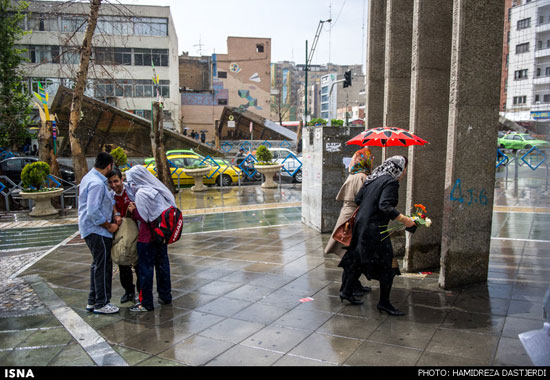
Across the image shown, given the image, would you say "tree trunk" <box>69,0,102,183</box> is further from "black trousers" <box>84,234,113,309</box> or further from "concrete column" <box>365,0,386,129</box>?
"black trousers" <box>84,234,113,309</box>

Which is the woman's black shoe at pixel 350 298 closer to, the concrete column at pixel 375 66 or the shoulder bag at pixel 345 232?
the shoulder bag at pixel 345 232

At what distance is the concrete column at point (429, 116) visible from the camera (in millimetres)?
6070

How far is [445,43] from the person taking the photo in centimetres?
617

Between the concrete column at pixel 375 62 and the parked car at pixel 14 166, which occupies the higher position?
the concrete column at pixel 375 62

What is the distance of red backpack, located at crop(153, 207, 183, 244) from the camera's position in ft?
16.6

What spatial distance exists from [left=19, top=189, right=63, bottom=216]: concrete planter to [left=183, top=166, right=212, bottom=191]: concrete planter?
5.13m

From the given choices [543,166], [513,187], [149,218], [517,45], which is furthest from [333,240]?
[543,166]

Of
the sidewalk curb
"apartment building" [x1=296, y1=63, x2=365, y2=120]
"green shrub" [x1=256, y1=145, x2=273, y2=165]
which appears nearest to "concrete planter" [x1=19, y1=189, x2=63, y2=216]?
the sidewalk curb

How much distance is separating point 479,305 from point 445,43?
3501 millimetres

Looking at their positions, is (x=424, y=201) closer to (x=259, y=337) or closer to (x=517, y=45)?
(x=259, y=337)

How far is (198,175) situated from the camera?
17406mm

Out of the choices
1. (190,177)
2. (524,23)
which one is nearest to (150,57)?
(190,177)

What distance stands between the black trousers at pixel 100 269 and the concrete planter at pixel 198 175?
12162 millimetres

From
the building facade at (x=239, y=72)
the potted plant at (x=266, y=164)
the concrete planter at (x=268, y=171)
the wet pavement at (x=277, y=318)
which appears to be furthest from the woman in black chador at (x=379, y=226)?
the building facade at (x=239, y=72)
